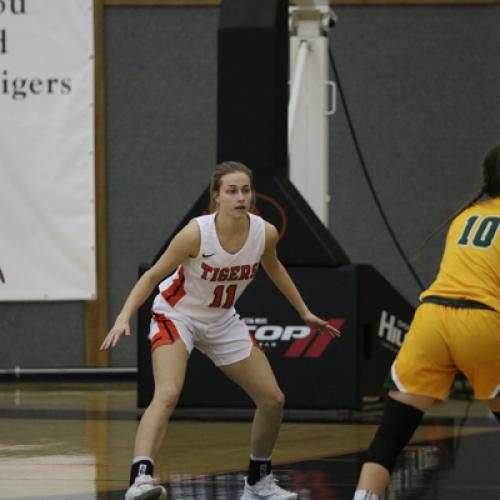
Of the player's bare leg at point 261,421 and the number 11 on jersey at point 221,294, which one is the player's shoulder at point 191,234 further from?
the player's bare leg at point 261,421

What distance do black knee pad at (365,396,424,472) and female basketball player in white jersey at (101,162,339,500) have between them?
153 cm

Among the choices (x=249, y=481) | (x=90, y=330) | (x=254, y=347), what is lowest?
(x=90, y=330)

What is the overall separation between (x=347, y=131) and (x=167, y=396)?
30.9ft

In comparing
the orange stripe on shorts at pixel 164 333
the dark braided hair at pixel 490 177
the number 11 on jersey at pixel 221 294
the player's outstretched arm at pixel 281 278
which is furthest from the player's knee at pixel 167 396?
the dark braided hair at pixel 490 177

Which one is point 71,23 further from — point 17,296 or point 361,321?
point 361,321

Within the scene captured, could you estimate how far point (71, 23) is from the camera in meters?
16.5

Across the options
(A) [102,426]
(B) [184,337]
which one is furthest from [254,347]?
(A) [102,426]

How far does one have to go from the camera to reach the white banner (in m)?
16.4

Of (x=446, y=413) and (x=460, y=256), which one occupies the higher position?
(x=460, y=256)

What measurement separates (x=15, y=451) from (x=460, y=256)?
4.62 meters

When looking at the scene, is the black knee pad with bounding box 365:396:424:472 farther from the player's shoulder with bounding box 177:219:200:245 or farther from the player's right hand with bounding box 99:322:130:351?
the player's shoulder with bounding box 177:219:200:245

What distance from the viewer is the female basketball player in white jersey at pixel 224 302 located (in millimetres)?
7656

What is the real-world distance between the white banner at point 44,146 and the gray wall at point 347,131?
0.34 meters

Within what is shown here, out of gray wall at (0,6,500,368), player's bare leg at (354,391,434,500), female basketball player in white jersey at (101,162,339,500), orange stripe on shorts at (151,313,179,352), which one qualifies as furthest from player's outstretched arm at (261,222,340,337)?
gray wall at (0,6,500,368)
